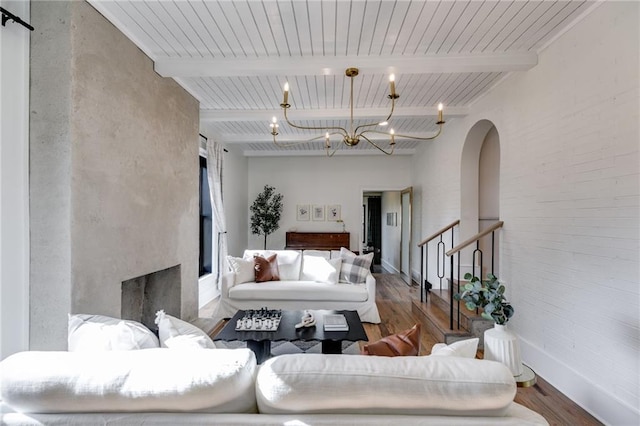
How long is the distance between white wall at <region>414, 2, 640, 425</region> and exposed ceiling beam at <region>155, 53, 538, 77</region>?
333 mm

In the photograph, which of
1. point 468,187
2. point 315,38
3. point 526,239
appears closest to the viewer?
point 315,38

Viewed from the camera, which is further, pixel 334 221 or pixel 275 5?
pixel 334 221

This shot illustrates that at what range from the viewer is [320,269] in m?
4.32

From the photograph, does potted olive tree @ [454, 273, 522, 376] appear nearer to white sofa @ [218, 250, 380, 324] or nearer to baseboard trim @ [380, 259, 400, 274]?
white sofa @ [218, 250, 380, 324]

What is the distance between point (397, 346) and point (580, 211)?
1823 mm

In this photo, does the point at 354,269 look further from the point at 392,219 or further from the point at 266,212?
the point at 392,219

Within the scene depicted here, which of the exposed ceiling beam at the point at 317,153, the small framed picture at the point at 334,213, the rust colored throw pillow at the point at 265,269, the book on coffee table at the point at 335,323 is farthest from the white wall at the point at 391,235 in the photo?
the book on coffee table at the point at 335,323

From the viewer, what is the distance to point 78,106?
2.05 metres

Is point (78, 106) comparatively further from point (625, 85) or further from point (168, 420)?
point (625, 85)

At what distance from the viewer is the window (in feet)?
16.8

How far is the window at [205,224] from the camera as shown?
16.8 feet

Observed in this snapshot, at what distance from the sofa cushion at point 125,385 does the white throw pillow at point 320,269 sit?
314 centimetres

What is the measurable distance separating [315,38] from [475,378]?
8.18 feet

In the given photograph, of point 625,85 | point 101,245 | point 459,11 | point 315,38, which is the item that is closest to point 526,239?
point 625,85
